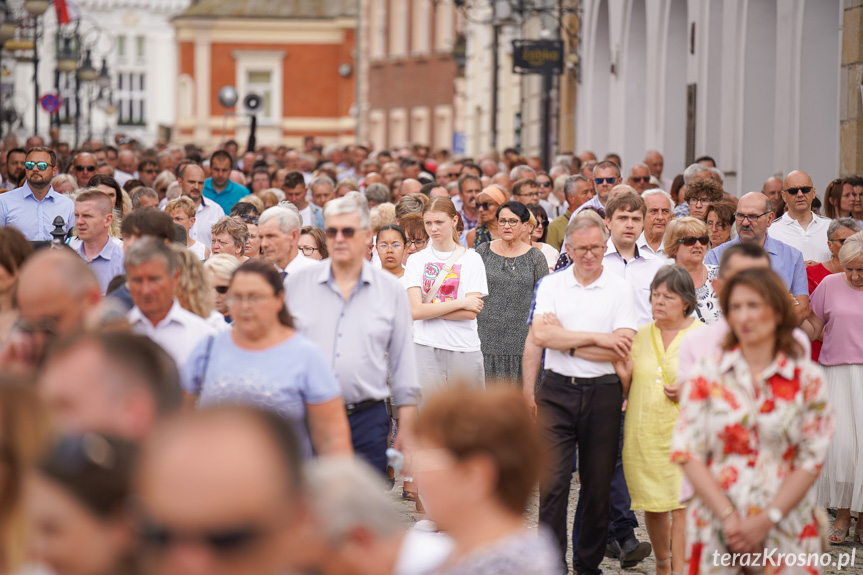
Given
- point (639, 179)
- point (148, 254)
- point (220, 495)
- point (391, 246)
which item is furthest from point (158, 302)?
point (639, 179)

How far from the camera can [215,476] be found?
8.71 feet

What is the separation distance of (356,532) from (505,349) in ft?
22.5

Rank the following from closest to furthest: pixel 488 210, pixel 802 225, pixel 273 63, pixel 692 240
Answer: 1. pixel 692 240
2. pixel 802 225
3. pixel 488 210
4. pixel 273 63

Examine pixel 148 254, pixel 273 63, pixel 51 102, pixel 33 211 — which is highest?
pixel 273 63

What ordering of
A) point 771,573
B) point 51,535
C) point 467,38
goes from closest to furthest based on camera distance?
1. point 51,535
2. point 771,573
3. point 467,38

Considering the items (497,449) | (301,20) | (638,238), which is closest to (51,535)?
(497,449)

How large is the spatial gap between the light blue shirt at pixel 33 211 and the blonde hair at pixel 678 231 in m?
5.10

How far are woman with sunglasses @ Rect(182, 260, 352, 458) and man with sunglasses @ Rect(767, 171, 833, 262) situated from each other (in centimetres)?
596

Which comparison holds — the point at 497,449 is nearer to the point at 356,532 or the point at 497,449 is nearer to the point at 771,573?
the point at 356,532

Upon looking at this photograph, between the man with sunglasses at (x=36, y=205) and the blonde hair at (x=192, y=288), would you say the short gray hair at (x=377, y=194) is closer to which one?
the man with sunglasses at (x=36, y=205)

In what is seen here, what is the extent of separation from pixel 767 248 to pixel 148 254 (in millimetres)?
4788

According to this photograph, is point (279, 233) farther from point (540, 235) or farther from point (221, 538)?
point (221, 538)

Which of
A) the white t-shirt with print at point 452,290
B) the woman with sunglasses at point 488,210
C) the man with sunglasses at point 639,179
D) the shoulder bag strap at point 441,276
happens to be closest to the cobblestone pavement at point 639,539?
the white t-shirt with print at point 452,290

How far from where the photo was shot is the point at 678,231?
30.1 ft
